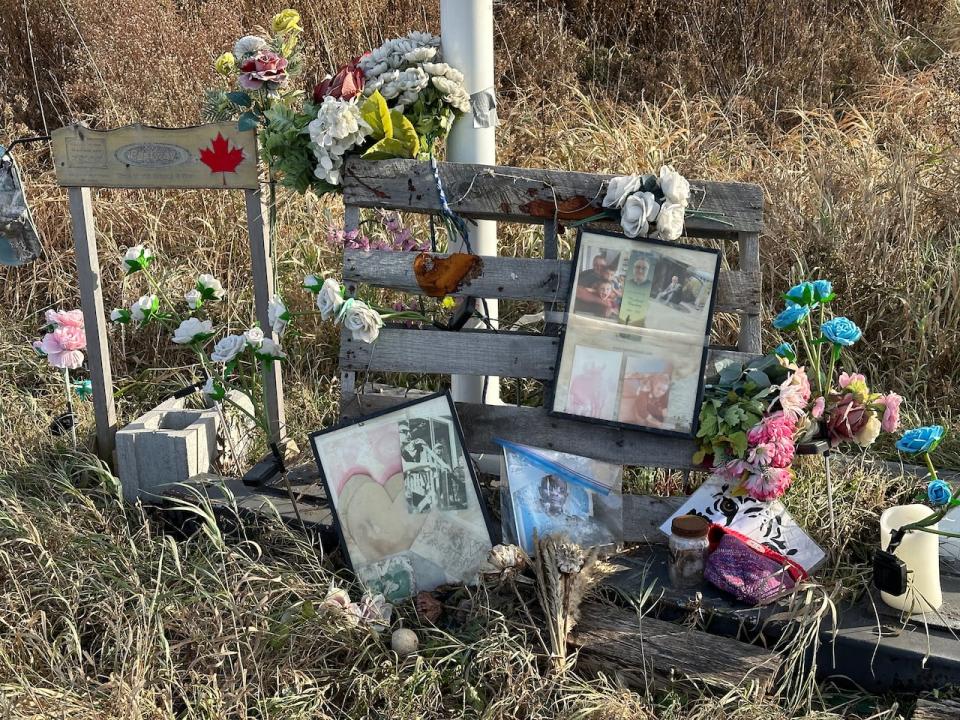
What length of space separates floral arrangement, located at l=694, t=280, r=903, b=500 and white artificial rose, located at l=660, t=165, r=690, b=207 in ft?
1.37

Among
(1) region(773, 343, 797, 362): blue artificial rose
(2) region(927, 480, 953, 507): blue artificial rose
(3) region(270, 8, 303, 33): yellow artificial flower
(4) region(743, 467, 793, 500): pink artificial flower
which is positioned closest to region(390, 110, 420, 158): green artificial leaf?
(3) region(270, 8, 303, 33): yellow artificial flower

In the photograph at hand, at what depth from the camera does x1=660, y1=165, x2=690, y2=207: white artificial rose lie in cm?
267

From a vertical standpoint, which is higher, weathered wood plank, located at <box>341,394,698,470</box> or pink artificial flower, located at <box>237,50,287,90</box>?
pink artificial flower, located at <box>237,50,287,90</box>

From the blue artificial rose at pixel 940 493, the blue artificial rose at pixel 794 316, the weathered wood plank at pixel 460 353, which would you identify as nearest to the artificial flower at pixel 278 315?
the weathered wood plank at pixel 460 353

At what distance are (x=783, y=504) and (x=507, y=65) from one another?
3943 mm

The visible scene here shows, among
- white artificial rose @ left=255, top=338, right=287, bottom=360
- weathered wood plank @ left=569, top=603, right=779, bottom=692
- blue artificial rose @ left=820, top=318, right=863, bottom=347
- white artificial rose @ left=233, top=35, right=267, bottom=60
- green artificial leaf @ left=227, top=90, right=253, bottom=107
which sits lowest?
weathered wood plank @ left=569, top=603, right=779, bottom=692

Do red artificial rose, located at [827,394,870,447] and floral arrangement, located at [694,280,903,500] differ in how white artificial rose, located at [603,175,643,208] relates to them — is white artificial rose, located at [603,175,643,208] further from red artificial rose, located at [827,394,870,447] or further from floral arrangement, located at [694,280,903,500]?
red artificial rose, located at [827,394,870,447]

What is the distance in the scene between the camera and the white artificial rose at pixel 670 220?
2.66m

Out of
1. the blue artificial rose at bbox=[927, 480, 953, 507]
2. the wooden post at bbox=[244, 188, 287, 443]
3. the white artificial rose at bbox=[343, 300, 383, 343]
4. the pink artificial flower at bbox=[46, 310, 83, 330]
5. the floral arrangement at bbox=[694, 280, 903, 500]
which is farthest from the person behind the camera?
the pink artificial flower at bbox=[46, 310, 83, 330]

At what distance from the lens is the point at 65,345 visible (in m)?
3.48

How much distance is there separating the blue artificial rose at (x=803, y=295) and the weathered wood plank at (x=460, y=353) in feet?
0.74

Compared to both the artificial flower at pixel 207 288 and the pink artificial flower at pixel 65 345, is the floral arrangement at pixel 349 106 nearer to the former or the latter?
the artificial flower at pixel 207 288

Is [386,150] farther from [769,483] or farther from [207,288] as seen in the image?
[769,483]

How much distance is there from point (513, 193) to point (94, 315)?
5.50 feet
